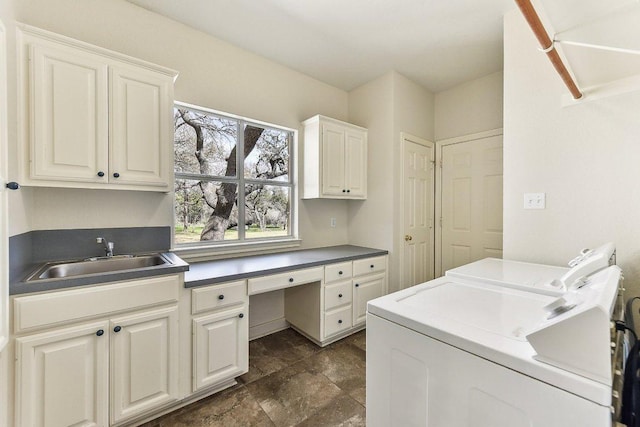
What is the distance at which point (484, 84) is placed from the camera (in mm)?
3139

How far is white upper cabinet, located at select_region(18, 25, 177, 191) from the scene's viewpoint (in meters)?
1.50

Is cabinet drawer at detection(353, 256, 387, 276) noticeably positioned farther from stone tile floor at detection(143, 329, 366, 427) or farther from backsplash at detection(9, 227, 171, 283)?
backsplash at detection(9, 227, 171, 283)

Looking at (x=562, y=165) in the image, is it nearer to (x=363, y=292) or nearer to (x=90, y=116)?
(x=363, y=292)

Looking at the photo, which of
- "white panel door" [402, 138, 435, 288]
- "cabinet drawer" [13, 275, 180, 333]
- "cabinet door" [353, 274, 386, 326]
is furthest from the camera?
"white panel door" [402, 138, 435, 288]

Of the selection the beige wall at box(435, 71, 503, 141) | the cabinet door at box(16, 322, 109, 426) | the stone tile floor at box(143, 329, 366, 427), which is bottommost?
the stone tile floor at box(143, 329, 366, 427)

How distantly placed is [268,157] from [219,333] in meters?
1.77

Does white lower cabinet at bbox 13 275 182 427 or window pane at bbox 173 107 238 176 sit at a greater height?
window pane at bbox 173 107 238 176

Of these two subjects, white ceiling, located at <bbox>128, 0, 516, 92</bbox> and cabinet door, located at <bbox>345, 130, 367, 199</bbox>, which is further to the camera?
cabinet door, located at <bbox>345, 130, 367, 199</bbox>

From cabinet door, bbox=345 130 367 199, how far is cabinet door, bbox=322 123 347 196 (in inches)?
3.1

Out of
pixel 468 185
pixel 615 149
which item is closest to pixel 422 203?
pixel 468 185

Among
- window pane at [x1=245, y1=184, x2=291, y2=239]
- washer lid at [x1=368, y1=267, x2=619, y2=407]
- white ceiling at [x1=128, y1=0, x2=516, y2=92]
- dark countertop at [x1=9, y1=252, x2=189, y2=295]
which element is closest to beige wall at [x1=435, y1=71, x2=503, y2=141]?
white ceiling at [x1=128, y1=0, x2=516, y2=92]

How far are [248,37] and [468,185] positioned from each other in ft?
9.41

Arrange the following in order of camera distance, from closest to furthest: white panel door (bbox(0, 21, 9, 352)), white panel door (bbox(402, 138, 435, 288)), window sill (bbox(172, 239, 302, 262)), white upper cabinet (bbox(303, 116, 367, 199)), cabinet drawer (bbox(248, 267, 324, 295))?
white panel door (bbox(0, 21, 9, 352)) < cabinet drawer (bbox(248, 267, 324, 295)) < window sill (bbox(172, 239, 302, 262)) < white upper cabinet (bbox(303, 116, 367, 199)) < white panel door (bbox(402, 138, 435, 288))

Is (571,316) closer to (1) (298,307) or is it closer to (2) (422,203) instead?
(1) (298,307)
